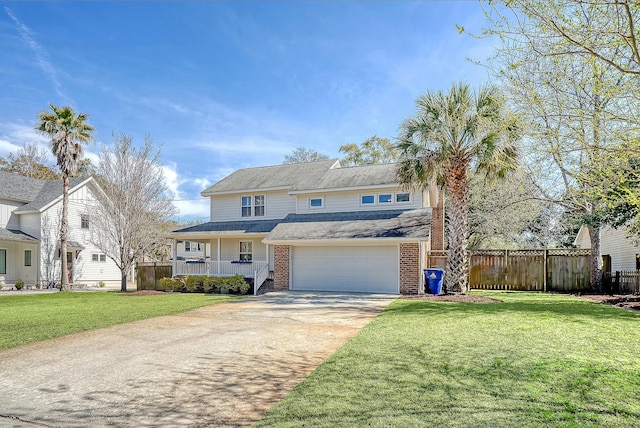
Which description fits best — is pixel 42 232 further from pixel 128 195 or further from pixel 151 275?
pixel 128 195

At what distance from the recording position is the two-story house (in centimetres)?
1639

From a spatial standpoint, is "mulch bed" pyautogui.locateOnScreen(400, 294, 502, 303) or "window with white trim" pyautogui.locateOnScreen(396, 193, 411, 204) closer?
"mulch bed" pyautogui.locateOnScreen(400, 294, 502, 303)

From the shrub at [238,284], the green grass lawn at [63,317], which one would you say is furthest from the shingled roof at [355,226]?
the green grass lawn at [63,317]

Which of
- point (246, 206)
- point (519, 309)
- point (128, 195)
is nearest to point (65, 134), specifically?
point (128, 195)

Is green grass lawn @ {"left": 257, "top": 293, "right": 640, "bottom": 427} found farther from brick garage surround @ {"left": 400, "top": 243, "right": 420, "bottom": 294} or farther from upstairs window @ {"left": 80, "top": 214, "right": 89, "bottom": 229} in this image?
upstairs window @ {"left": 80, "top": 214, "right": 89, "bottom": 229}

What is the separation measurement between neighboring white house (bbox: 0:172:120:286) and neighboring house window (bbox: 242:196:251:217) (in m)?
9.66

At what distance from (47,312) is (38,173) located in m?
33.0

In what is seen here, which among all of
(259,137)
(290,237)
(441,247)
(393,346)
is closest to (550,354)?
(393,346)

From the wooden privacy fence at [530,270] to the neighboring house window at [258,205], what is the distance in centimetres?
1120

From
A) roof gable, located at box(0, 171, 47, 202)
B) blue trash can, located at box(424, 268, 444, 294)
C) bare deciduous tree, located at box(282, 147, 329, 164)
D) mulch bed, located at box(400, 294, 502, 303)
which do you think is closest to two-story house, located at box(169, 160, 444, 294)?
blue trash can, located at box(424, 268, 444, 294)

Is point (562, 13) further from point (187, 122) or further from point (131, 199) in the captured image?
point (187, 122)

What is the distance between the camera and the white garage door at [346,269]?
16.6 metres

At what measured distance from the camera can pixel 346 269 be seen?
685 inches

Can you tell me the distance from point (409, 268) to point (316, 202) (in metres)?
6.65
